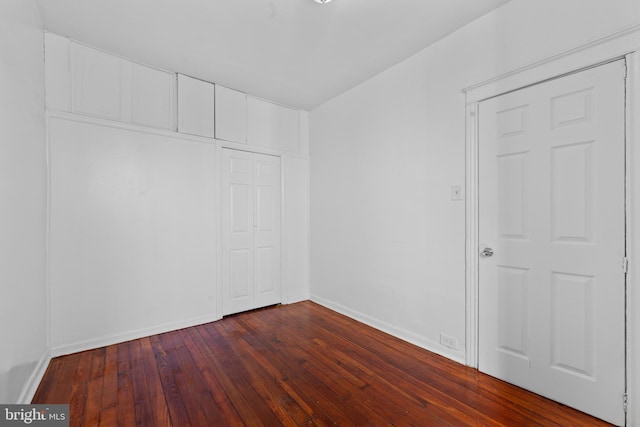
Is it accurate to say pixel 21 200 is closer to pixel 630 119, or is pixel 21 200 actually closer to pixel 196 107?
pixel 196 107

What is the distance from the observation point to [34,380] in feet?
6.75

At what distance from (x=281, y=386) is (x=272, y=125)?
10.4 feet

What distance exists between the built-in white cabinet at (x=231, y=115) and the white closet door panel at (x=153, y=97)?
523 millimetres

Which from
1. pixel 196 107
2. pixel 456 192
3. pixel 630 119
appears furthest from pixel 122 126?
pixel 630 119

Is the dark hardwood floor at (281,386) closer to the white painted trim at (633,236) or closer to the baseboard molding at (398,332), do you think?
the baseboard molding at (398,332)

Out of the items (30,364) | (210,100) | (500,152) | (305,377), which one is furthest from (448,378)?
(210,100)

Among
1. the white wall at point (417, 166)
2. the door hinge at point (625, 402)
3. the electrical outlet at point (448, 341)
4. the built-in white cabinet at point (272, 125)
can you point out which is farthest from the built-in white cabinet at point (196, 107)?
the door hinge at point (625, 402)

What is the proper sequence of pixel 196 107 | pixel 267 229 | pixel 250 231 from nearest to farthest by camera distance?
pixel 196 107
pixel 250 231
pixel 267 229

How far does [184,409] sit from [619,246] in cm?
287

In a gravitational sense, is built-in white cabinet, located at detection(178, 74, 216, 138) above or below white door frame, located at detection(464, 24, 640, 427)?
above

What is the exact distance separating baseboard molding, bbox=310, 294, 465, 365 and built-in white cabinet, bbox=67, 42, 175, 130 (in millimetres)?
2951

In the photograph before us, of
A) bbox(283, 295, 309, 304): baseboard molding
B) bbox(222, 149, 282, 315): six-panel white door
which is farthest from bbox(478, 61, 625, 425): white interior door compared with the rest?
bbox(222, 149, 282, 315): six-panel white door

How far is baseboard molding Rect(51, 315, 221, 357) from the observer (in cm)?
256

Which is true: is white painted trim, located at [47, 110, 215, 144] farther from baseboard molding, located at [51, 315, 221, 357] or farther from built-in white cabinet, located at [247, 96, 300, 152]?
baseboard molding, located at [51, 315, 221, 357]
